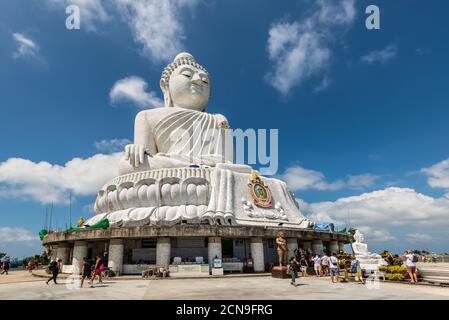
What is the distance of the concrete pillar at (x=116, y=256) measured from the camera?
17433mm

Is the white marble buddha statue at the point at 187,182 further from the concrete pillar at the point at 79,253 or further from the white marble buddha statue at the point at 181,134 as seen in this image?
the concrete pillar at the point at 79,253

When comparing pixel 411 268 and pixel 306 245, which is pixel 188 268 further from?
pixel 306 245

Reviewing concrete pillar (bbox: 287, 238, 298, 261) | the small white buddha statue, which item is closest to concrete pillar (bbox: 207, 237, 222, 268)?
concrete pillar (bbox: 287, 238, 298, 261)

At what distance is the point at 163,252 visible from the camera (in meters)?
17.3

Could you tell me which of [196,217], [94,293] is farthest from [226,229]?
[94,293]

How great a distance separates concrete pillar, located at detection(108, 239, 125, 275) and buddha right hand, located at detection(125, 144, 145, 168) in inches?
267

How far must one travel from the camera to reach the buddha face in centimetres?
2972

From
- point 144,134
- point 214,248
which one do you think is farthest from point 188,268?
point 144,134

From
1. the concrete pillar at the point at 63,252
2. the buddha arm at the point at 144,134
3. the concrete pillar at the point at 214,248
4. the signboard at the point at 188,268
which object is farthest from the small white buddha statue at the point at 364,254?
the concrete pillar at the point at 63,252

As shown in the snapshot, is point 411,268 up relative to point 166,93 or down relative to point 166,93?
down

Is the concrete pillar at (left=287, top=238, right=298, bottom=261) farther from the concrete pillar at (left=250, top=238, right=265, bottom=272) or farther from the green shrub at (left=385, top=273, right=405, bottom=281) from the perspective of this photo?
the green shrub at (left=385, top=273, right=405, bottom=281)

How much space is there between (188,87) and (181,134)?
5.13 m

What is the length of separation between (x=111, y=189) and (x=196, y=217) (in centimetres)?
709
